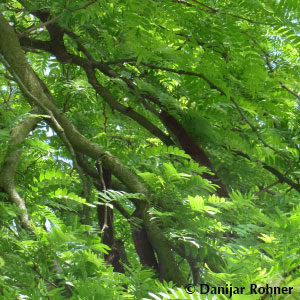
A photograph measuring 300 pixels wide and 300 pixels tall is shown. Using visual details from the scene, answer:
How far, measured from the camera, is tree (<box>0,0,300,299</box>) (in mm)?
1433

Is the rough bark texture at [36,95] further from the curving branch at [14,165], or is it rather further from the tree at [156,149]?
the curving branch at [14,165]

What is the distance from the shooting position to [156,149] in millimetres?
1979

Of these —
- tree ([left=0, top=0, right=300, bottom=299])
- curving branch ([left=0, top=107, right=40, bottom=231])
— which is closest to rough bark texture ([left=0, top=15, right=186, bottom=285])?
tree ([left=0, top=0, right=300, bottom=299])

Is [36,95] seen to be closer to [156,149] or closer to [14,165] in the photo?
[14,165]

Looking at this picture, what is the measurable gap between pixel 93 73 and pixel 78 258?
177cm

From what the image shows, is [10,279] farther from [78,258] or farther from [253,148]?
[253,148]

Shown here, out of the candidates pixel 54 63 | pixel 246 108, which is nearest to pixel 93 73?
pixel 54 63

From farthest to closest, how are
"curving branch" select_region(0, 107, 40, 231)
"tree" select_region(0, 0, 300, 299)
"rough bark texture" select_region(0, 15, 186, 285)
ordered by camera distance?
"rough bark texture" select_region(0, 15, 186, 285) < "curving branch" select_region(0, 107, 40, 231) < "tree" select_region(0, 0, 300, 299)

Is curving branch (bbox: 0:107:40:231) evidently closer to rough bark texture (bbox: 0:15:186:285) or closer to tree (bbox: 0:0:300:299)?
tree (bbox: 0:0:300:299)

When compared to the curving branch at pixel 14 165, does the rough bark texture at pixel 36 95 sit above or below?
above

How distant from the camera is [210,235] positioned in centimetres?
180

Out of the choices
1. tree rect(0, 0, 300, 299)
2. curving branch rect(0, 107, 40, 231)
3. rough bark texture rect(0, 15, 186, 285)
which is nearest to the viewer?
tree rect(0, 0, 300, 299)

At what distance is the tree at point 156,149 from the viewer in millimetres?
1433

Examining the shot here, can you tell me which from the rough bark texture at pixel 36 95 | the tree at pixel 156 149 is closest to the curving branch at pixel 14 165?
the tree at pixel 156 149
